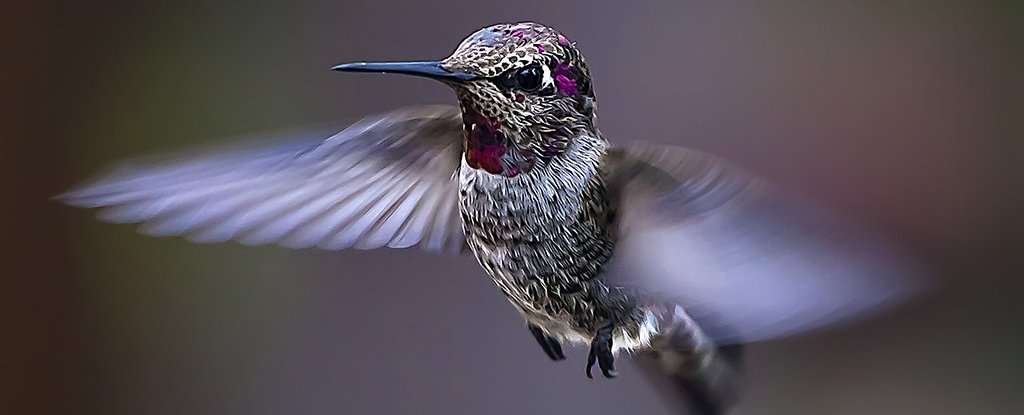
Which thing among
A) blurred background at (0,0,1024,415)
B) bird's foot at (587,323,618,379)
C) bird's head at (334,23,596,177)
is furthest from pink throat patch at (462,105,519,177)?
blurred background at (0,0,1024,415)

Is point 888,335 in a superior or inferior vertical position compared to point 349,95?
inferior

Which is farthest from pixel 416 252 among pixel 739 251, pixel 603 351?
pixel 739 251

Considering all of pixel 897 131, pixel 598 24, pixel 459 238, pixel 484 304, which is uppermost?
pixel 598 24

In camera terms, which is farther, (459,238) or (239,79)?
(239,79)

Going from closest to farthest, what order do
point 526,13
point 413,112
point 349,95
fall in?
point 413,112, point 526,13, point 349,95

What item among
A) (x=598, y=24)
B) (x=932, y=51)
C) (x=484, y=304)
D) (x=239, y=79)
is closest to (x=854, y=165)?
(x=932, y=51)

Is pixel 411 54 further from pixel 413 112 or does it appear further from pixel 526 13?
pixel 413 112
